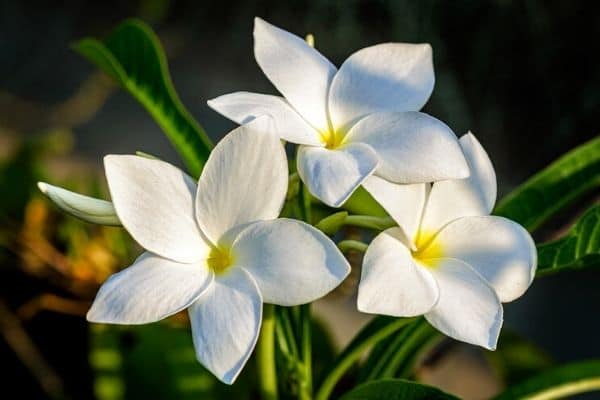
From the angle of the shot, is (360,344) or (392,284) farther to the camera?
(360,344)

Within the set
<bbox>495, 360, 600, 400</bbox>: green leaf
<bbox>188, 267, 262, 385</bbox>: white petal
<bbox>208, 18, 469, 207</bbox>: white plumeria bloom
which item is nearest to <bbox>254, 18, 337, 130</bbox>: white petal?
<bbox>208, 18, 469, 207</bbox>: white plumeria bloom

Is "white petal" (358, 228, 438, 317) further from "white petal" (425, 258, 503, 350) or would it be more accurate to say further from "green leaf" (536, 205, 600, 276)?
"green leaf" (536, 205, 600, 276)

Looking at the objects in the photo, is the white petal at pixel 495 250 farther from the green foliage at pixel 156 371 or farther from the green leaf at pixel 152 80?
the green foliage at pixel 156 371

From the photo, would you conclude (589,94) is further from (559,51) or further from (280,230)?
(280,230)

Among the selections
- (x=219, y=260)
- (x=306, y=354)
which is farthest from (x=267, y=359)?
(x=219, y=260)

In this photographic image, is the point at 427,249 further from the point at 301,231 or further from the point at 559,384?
the point at 559,384
